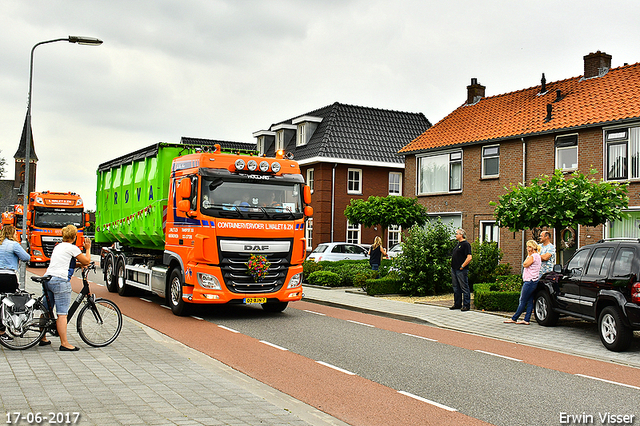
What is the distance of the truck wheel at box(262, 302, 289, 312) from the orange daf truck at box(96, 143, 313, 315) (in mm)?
25

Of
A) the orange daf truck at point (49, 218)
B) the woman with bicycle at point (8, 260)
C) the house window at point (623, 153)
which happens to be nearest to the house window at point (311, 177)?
the orange daf truck at point (49, 218)

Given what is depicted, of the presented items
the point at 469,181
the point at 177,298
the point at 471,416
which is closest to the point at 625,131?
the point at 469,181

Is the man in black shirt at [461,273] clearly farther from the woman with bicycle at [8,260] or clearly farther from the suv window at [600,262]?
the woman with bicycle at [8,260]

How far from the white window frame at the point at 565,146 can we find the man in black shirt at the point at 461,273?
8.78 meters

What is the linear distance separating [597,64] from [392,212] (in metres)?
10.1

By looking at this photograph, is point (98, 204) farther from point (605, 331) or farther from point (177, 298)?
point (605, 331)

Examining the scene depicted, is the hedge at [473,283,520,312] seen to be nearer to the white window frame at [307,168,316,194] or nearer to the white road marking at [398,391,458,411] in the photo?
the white road marking at [398,391,458,411]

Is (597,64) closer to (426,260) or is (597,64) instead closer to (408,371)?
(426,260)

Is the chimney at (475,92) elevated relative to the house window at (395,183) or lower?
elevated

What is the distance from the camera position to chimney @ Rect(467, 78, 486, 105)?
30906 millimetres

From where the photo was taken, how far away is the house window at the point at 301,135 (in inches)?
1566

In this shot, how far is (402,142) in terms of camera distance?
131ft

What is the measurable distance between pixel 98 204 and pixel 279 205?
10608 millimetres

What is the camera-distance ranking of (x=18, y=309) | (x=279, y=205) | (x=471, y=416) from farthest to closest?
(x=279, y=205)
(x=18, y=309)
(x=471, y=416)
